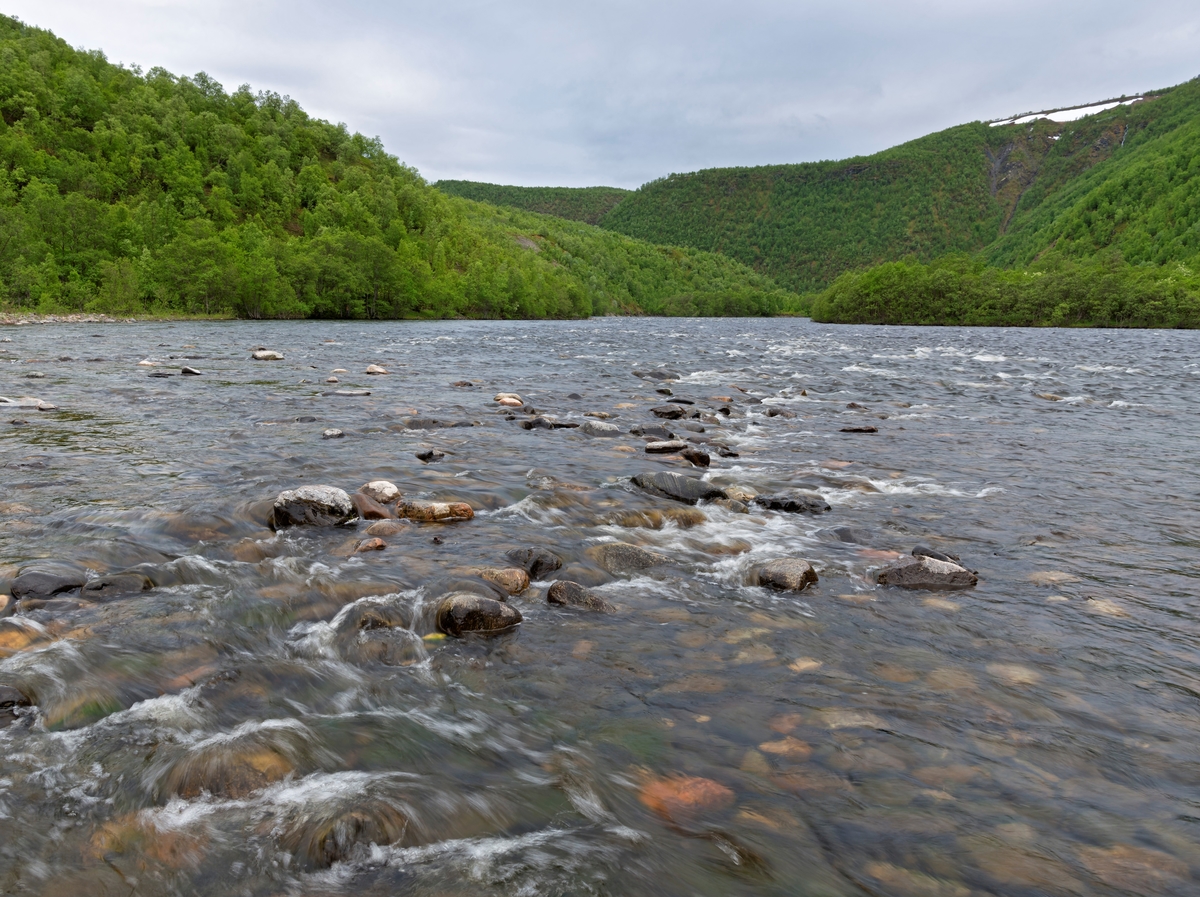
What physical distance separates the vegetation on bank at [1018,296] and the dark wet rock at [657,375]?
8971cm

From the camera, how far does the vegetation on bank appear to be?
280ft

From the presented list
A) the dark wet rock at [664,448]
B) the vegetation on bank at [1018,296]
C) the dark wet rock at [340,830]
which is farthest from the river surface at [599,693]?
the vegetation on bank at [1018,296]

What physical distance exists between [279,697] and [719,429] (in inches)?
474

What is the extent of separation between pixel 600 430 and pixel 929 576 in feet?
27.5

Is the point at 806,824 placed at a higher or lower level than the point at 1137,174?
lower

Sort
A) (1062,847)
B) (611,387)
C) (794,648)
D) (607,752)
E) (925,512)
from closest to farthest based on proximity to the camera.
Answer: (1062,847) < (607,752) < (794,648) < (925,512) < (611,387)

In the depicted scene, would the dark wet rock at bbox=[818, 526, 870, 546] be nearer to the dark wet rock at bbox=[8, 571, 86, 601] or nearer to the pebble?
the pebble

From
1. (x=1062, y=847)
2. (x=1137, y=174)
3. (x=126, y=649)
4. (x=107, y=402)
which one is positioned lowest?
(x=1062, y=847)

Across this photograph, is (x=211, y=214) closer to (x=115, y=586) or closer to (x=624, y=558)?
(x=115, y=586)

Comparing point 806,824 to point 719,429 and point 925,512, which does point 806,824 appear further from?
point 719,429

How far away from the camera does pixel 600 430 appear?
45.9ft

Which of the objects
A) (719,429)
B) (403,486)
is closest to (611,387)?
(719,429)

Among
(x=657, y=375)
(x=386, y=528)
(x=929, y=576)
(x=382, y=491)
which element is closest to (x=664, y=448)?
(x=382, y=491)

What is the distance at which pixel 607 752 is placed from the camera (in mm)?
3953
